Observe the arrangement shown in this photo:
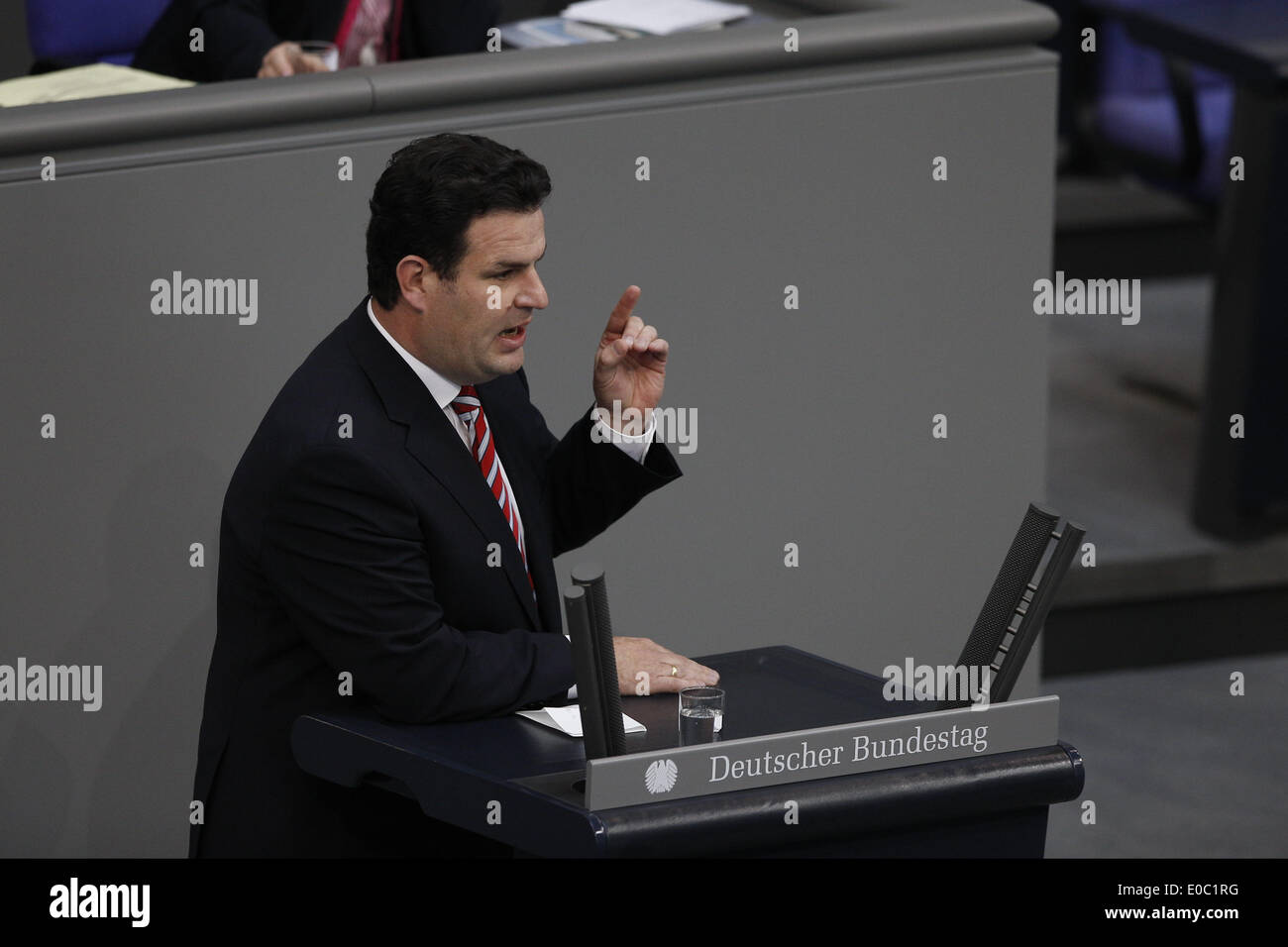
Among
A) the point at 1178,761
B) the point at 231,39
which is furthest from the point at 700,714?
the point at 1178,761

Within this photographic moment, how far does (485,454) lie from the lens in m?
2.74

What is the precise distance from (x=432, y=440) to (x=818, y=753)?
1.98ft

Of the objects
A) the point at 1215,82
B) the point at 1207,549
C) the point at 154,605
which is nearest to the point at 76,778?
the point at 154,605

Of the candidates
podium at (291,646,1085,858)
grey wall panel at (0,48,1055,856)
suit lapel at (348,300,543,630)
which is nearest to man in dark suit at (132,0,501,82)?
grey wall panel at (0,48,1055,856)

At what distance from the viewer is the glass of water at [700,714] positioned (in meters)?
2.45

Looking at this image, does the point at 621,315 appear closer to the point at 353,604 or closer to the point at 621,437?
the point at 621,437

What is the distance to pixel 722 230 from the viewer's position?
144 inches

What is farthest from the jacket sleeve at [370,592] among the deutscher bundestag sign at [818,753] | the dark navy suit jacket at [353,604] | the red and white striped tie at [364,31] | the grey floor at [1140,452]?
the grey floor at [1140,452]

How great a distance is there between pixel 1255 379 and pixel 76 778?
3659 mm

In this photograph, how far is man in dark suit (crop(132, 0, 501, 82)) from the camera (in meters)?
4.18

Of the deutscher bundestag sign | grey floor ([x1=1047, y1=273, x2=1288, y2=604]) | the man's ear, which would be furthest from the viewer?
grey floor ([x1=1047, y1=273, x2=1288, y2=604])

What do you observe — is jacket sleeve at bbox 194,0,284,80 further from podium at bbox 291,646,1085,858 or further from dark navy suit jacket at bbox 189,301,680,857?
podium at bbox 291,646,1085,858

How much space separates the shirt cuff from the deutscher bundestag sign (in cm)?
63

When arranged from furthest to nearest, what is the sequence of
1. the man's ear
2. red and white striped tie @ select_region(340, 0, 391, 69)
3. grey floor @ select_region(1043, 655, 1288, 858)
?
grey floor @ select_region(1043, 655, 1288, 858) → red and white striped tie @ select_region(340, 0, 391, 69) → the man's ear
